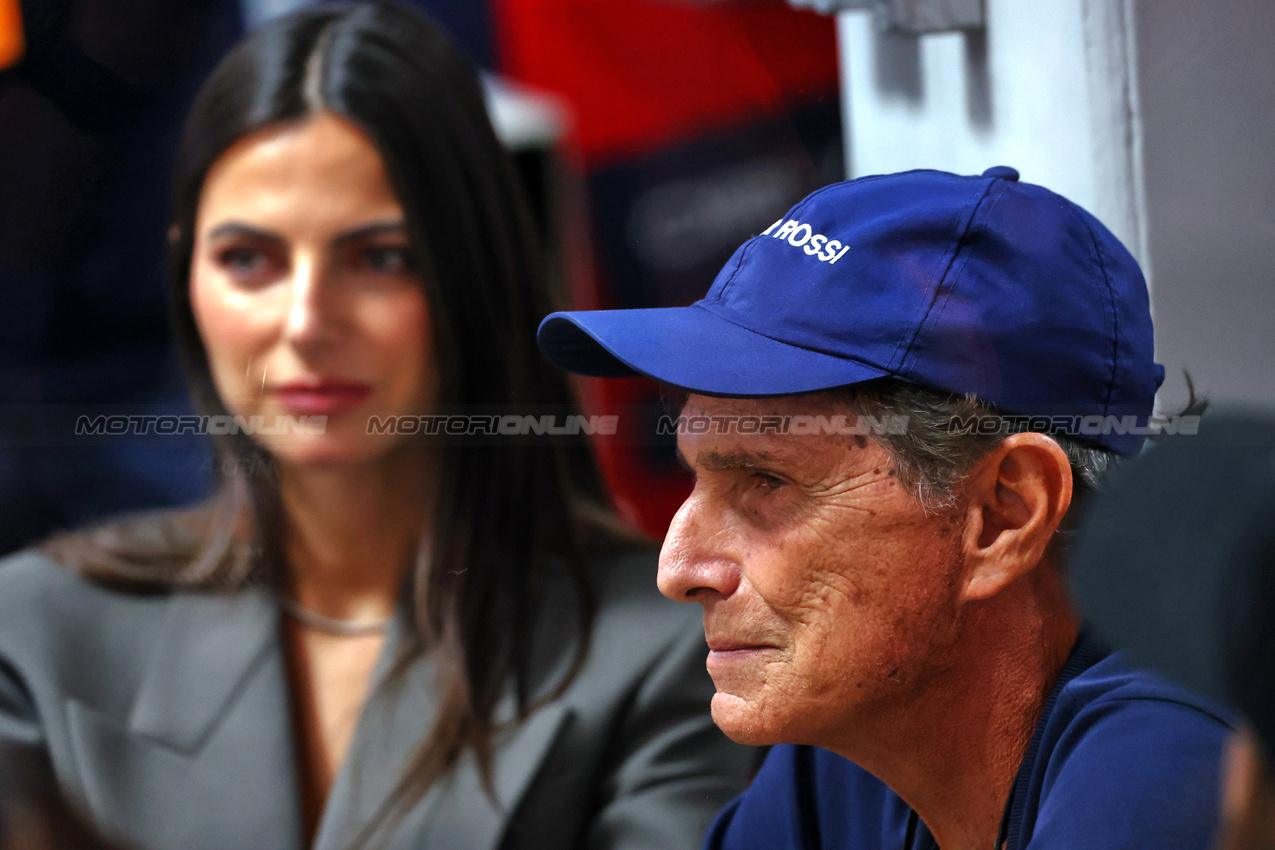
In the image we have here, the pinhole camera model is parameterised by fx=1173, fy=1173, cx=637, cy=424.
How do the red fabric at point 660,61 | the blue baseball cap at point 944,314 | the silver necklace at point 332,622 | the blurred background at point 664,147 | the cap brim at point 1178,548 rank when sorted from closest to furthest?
the cap brim at point 1178,548 < the blue baseball cap at point 944,314 < the blurred background at point 664,147 < the red fabric at point 660,61 < the silver necklace at point 332,622

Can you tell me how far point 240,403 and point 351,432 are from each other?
0.37 ft

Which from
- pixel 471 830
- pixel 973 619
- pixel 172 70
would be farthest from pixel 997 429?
pixel 172 70

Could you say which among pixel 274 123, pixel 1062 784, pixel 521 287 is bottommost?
pixel 1062 784

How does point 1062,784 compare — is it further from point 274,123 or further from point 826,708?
point 274,123

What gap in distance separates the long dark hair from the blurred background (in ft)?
0.11

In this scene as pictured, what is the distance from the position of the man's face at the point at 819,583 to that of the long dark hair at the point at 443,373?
1.33 feet

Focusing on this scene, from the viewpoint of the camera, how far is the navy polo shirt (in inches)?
22.6

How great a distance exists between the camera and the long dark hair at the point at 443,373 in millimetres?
1086

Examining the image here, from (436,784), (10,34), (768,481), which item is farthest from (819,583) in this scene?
(10,34)

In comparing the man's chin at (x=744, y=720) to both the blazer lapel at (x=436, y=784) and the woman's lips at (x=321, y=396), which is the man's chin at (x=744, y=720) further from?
the woman's lips at (x=321, y=396)

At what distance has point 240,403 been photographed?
3.59 ft

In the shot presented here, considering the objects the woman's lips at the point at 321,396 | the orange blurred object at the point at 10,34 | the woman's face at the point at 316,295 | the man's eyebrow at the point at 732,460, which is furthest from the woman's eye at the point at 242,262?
the man's eyebrow at the point at 732,460

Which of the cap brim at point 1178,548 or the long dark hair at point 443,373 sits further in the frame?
the long dark hair at point 443,373

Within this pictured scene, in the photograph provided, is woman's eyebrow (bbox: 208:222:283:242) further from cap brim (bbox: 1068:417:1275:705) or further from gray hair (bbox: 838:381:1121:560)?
cap brim (bbox: 1068:417:1275:705)
